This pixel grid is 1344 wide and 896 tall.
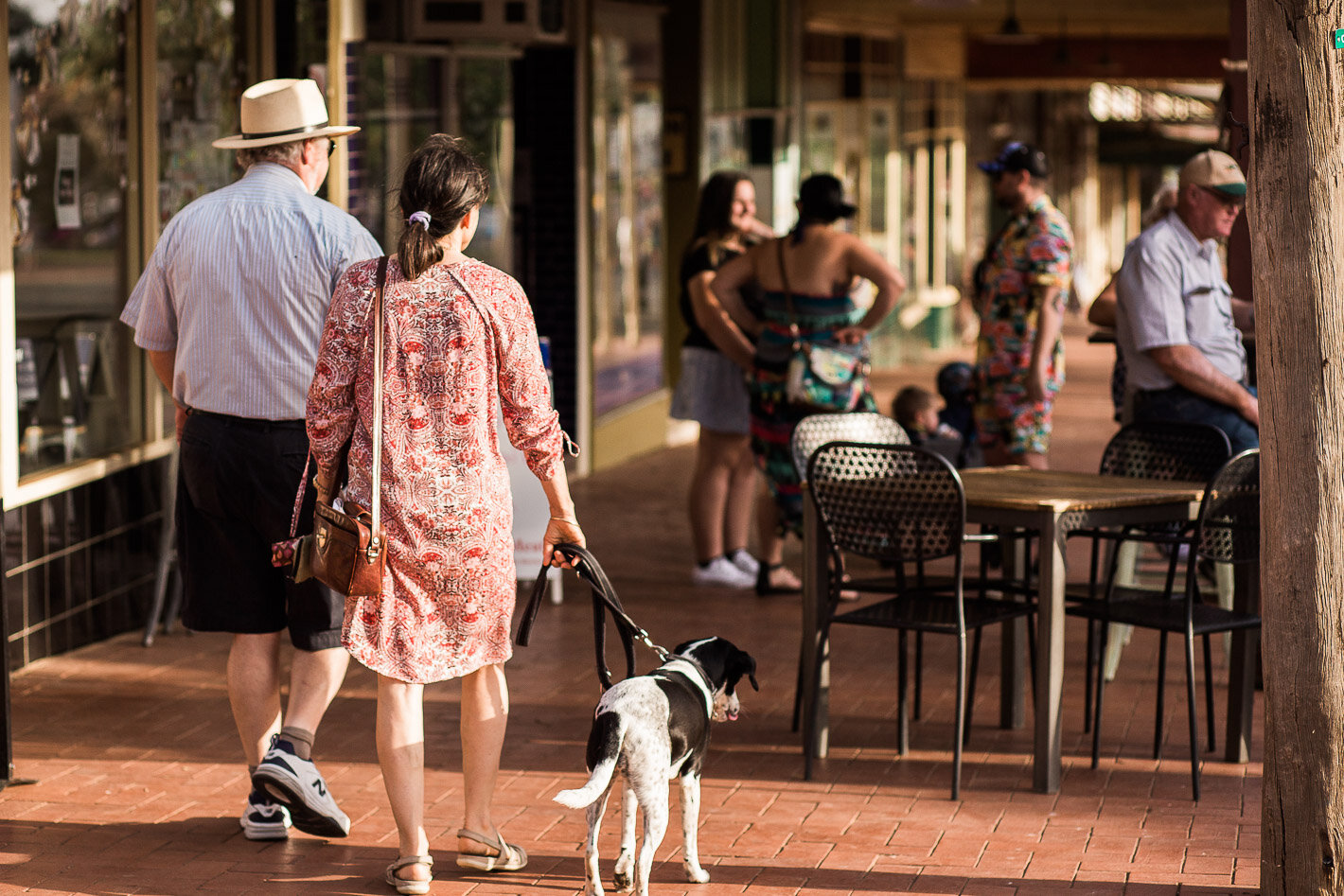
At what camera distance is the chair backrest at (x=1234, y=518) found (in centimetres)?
550

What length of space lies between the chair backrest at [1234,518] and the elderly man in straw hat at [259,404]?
2636mm

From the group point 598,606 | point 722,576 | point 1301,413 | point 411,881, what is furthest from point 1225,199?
point 411,881

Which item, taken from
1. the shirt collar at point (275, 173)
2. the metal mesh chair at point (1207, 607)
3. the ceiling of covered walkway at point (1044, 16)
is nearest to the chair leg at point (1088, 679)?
the metal mesh chair at point (1207, 607)

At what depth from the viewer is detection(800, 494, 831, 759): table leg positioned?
5598mm

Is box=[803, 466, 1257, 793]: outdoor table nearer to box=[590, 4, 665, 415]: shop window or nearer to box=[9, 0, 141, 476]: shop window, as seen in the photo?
box=[9, 0, 141, 476]: shop window

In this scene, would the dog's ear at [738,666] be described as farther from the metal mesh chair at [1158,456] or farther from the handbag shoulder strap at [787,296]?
the handbag shoulder strap at [787,296]

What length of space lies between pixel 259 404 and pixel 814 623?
1.89 metres

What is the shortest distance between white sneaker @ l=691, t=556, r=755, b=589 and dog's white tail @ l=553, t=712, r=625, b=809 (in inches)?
177

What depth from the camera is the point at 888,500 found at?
5.46 meters

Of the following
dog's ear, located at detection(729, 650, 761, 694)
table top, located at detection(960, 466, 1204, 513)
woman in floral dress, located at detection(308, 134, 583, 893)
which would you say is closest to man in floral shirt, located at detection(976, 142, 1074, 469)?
table top, located at detection(960, 466, 1204, 513)

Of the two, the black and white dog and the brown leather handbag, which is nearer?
the black and white dog

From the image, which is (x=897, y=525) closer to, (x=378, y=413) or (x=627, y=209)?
(x=378, y=413)

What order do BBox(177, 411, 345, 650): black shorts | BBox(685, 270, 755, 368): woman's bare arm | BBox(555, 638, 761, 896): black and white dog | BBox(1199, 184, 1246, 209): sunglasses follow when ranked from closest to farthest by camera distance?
BBox(555, 638, 761, 896): black and white dog
BBox(177, 411, 345, 650): black shorts
BBox(1199, 184, 1246, 209): sunglasses
BBox(685, 270, 755, 368): woman's bare arm

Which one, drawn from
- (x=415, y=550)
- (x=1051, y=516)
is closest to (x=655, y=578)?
(x=1051, y=516)
